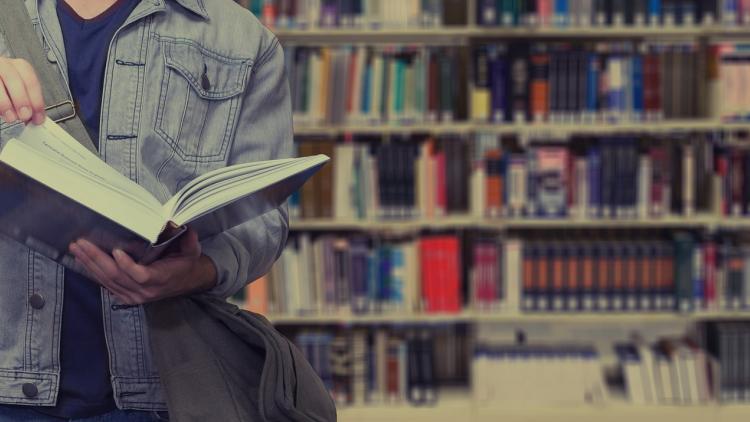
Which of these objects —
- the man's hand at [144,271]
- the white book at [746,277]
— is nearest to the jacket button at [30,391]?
the man's hand at [144,271]

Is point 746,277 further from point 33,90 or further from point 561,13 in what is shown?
point 33,90

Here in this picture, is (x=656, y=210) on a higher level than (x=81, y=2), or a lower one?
lower

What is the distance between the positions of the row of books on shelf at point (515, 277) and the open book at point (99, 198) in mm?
2793

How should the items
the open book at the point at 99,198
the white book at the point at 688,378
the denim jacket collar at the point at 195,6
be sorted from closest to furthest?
1. the open book at the point at 99,198
2. the denim jacket collar at the point at 195,6
3. the white book at the point at 688,378

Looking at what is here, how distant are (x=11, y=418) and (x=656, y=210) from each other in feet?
10.0

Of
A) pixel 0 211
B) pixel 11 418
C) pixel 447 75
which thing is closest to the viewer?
pixel 0 211

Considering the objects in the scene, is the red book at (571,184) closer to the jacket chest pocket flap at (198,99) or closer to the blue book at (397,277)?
the blue book at (397,277)

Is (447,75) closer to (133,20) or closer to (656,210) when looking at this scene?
(656,210)

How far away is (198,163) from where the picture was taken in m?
1.21

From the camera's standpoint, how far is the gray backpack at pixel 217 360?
3.39 ft

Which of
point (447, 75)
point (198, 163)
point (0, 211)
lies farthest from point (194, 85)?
point (447, 75)

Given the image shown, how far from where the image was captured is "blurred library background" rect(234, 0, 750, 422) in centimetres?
377

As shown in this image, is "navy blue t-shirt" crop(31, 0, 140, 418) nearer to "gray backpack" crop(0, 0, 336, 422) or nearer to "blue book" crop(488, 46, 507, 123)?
"gray backpack" crop(0, 0, 336, 422)

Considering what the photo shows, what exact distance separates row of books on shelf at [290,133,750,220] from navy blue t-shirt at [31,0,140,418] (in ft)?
8.54
